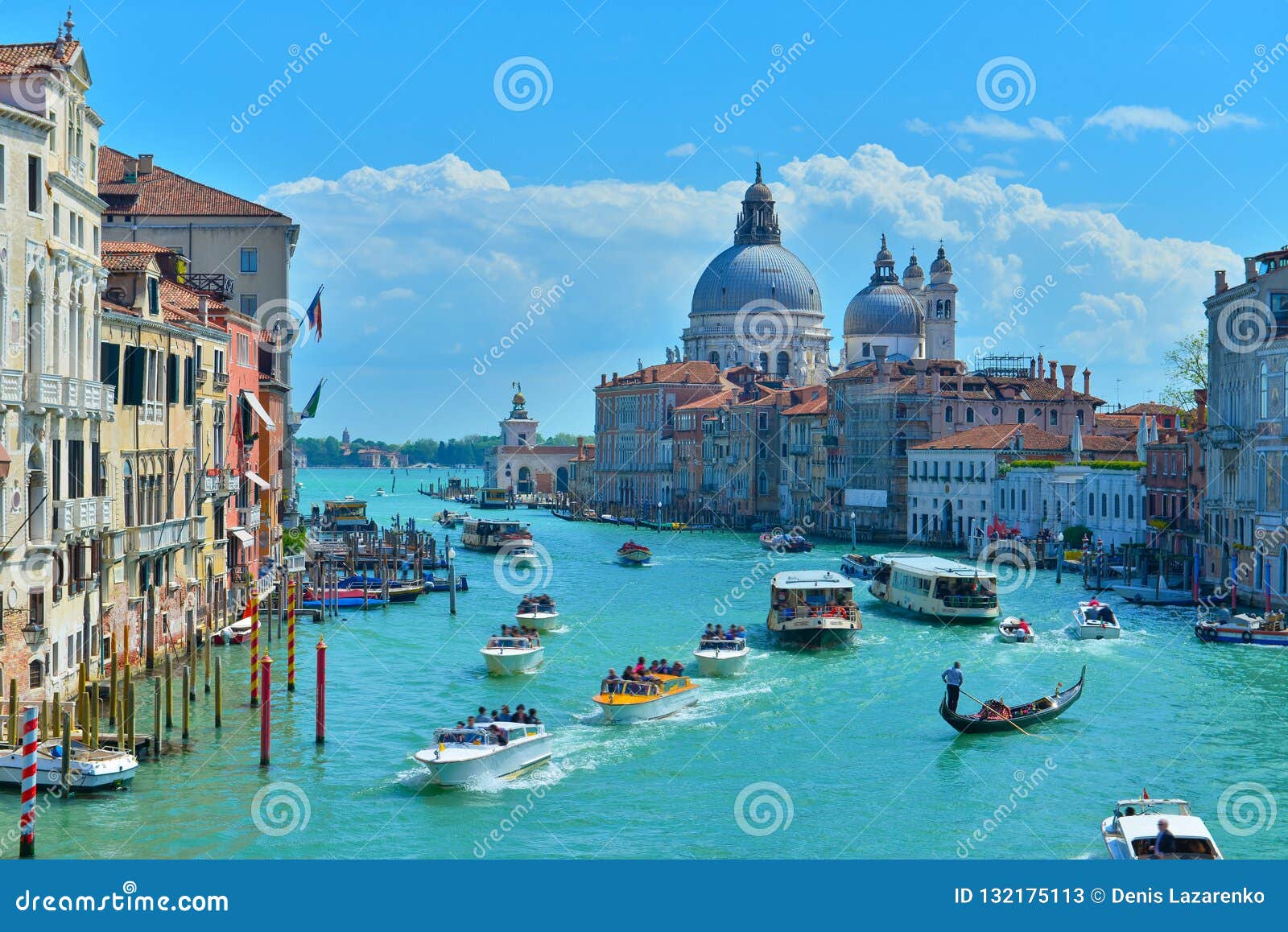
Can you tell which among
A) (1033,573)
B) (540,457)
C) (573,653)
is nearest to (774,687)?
(573,653)

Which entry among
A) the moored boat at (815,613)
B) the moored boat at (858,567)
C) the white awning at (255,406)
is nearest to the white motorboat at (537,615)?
the moored boat at (815,613)

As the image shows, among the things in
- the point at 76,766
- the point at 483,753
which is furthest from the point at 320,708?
the point at 76,766

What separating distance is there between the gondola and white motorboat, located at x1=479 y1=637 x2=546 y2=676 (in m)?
7.21

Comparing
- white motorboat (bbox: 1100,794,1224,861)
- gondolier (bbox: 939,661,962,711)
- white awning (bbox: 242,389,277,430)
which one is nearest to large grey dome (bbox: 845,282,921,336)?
white awning (bbox: 242,389,277,430)

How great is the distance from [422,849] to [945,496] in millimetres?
46338

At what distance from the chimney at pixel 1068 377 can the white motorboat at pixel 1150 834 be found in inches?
1926

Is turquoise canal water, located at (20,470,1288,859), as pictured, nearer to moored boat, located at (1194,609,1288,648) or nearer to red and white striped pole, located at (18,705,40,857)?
red and white striped pole, located at (18,705,40,857)

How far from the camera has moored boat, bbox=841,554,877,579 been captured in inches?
1853

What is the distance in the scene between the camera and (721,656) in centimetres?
2706

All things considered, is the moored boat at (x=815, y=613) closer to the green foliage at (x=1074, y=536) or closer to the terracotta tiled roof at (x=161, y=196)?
the terracotta tiled roof at (x=161, y=196)

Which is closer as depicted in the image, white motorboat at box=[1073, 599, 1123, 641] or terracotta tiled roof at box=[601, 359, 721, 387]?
white motorboat at box=[1073, 599, 1123, 641]

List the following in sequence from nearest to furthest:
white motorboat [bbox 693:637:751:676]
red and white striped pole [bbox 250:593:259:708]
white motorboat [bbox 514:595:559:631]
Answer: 1. red and white striped pole [bbox 250:593:259:708]
2. white motorboat [bbox 693:637:751:676]
3. white motorboat [bbox 514:595:559:631]

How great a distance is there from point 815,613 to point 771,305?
72.8 metres

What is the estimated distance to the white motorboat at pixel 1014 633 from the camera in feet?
101
